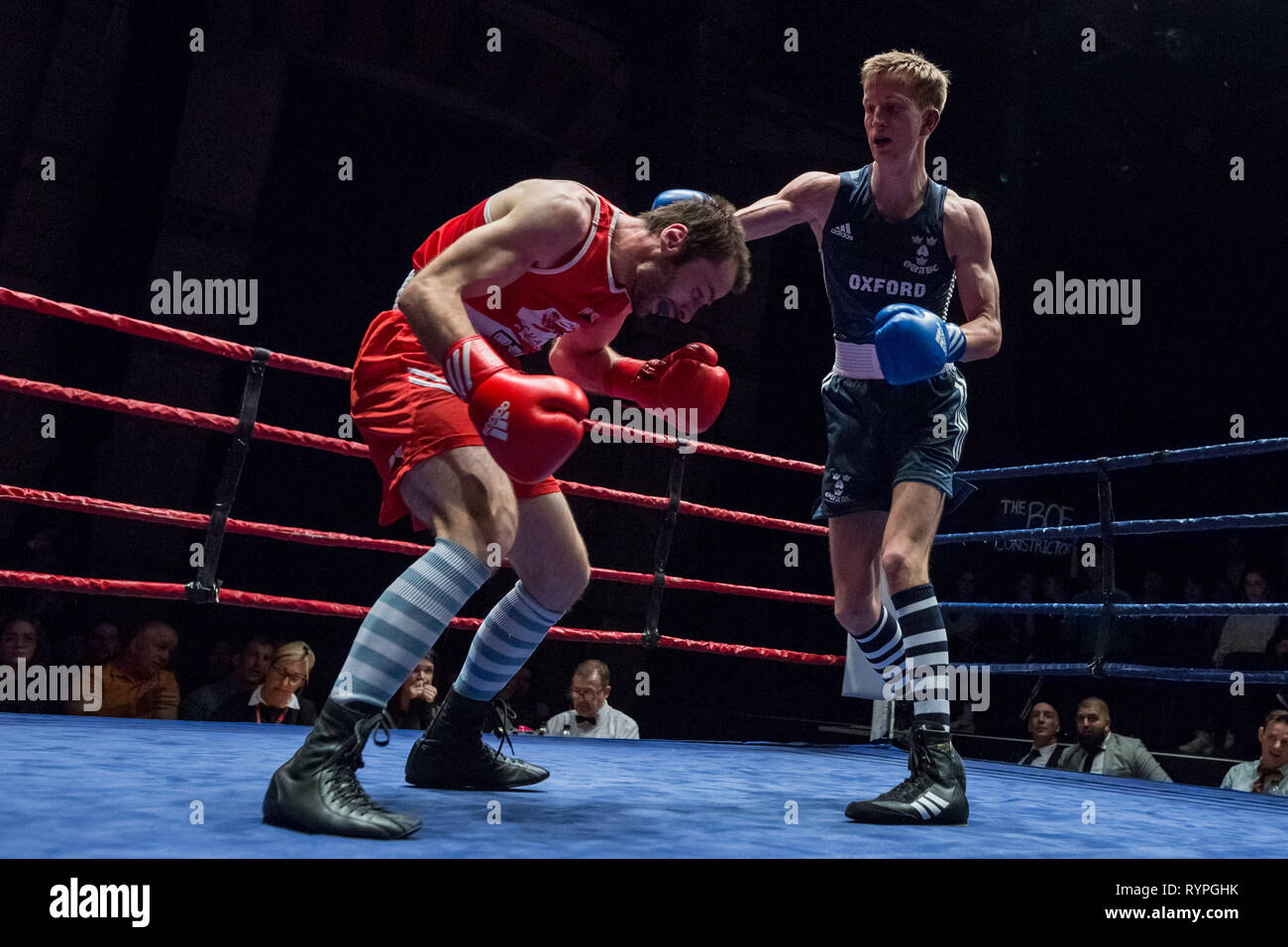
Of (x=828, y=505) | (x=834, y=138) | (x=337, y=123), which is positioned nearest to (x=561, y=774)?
(x=828, y=505)

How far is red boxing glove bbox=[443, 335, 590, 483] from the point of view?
145cm

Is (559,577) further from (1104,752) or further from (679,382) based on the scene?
(1104,752)

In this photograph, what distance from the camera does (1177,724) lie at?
218 inches

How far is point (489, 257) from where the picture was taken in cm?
161

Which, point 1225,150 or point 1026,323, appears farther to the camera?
point 1026,323

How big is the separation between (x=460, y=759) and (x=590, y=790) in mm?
250

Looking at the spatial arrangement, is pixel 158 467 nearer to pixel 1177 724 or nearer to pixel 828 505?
pixel 828 505

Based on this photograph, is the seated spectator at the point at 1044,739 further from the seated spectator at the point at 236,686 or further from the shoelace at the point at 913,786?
the seated spectator at the point at 236,686

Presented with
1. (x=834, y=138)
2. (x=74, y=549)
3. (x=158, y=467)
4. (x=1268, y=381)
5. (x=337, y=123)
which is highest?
(x=834, y=138)

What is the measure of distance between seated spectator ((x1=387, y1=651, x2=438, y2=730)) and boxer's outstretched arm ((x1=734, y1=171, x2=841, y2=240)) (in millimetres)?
2035

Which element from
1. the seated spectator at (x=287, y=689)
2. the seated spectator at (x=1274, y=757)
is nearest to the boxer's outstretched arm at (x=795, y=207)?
the seated spectator at (x=287, y=689)

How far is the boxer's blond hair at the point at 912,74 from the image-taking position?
7.38ft

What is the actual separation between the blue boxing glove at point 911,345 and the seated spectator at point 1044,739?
9.07 ft
